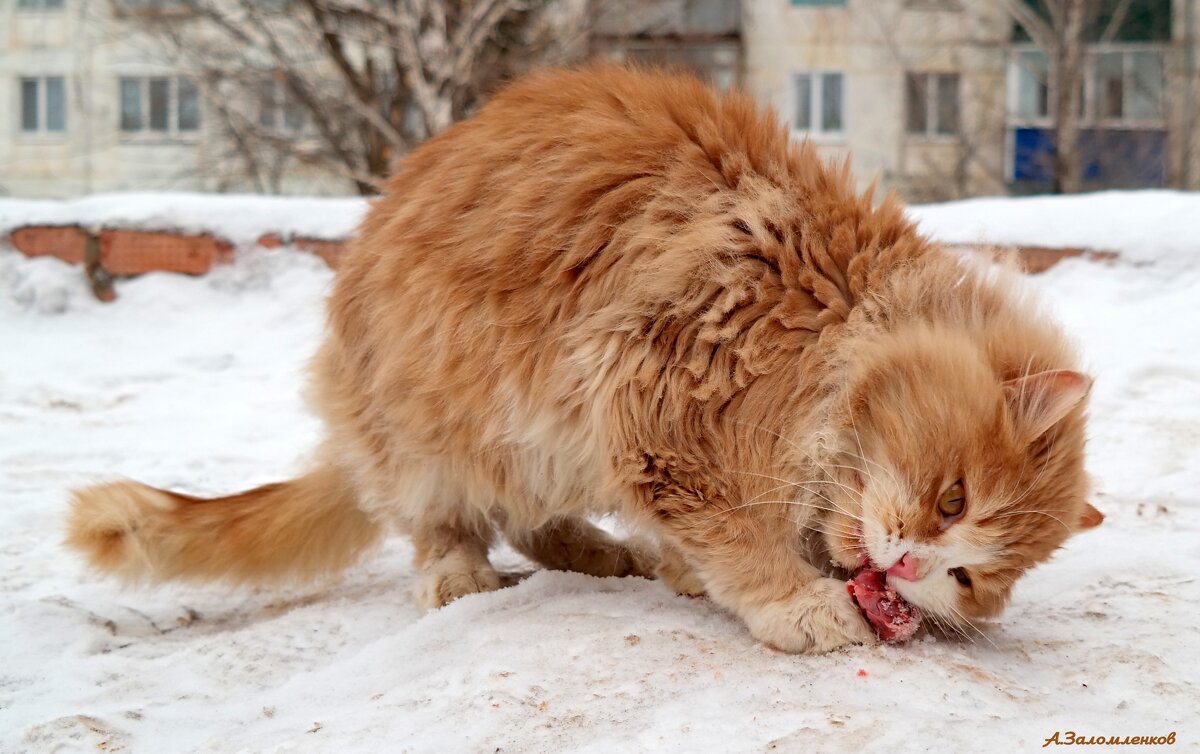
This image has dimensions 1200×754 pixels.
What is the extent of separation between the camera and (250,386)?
469cm

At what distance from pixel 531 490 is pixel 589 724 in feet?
2.68

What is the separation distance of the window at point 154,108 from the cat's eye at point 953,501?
Result: 16731 mm

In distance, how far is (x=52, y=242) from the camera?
18.2 feet

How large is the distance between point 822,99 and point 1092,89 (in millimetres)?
4384

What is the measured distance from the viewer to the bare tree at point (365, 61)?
792 cm

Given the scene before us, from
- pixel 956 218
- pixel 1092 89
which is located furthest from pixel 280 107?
pixel 1092 89

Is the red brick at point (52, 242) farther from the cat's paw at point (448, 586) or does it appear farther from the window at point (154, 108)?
the window at point (154, 108)

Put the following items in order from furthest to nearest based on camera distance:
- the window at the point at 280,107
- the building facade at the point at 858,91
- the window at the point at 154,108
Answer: the window at the point at 154,108, the building facade at the point at 858,91, the window at the point at 280,107

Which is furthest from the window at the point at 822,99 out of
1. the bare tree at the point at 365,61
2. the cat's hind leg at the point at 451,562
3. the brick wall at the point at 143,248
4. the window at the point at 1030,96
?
the cat's hind leg at the point at 451,562

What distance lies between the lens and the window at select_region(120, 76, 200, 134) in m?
16.5

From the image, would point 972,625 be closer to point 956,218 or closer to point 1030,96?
point 956,218

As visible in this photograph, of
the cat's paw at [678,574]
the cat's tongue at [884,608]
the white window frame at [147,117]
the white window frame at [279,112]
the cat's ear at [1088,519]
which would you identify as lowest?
the cat's paw at [678,574]

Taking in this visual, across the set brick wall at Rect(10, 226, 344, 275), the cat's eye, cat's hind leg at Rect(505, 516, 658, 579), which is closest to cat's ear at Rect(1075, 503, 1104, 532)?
the cat's eye

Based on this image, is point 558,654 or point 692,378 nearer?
point 558,654
